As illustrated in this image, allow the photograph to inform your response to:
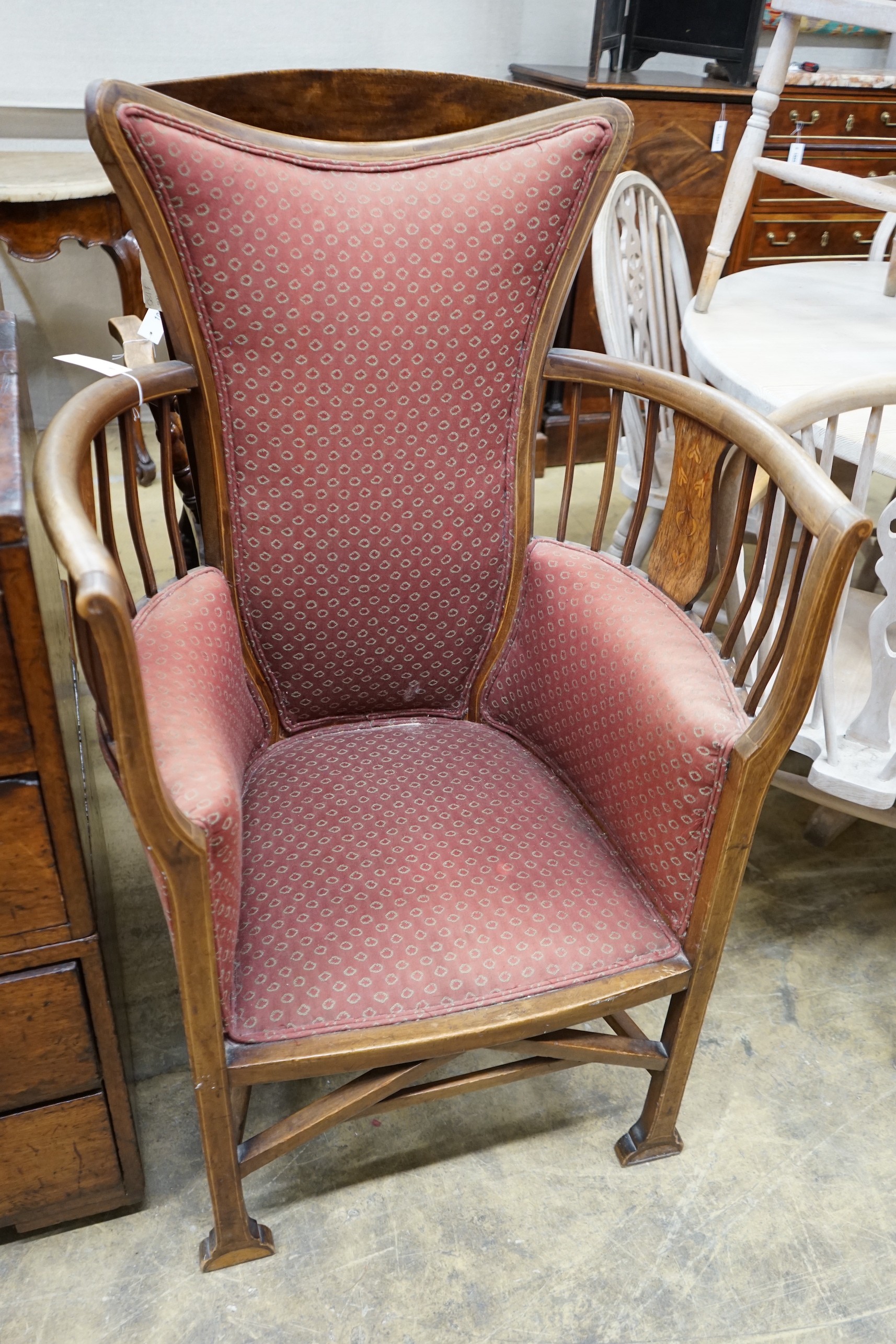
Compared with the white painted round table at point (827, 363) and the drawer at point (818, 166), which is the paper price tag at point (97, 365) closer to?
the white painted round table at point (827, 363)

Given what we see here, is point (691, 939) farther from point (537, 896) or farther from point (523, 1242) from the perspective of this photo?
point (523, 1242)

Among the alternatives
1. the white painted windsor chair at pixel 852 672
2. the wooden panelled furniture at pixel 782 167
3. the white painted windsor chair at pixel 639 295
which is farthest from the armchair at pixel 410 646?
the wooden panelled furniture at pixel 782 167

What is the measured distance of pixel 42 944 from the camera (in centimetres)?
91

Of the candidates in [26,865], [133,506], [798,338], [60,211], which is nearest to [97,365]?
[133,506]

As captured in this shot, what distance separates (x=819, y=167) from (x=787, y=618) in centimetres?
231

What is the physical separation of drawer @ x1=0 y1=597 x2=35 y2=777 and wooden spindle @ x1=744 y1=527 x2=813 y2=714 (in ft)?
2.16

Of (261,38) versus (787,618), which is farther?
(261,38)

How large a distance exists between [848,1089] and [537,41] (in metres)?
2.80

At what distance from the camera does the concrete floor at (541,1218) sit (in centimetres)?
105

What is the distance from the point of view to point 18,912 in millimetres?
879

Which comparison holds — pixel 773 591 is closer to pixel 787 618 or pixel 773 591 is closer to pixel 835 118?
pixel 787 618

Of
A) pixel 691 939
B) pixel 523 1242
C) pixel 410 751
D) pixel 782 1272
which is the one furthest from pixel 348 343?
pixel 782 1272

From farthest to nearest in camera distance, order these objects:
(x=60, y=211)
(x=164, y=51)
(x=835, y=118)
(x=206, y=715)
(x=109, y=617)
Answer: (x=835, y=118) → (x=164, y=51) → (x=60, y=211) → (x=206, y=715) → (x=109, y=617)

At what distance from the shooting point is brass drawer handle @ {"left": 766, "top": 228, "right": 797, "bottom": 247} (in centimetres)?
285
